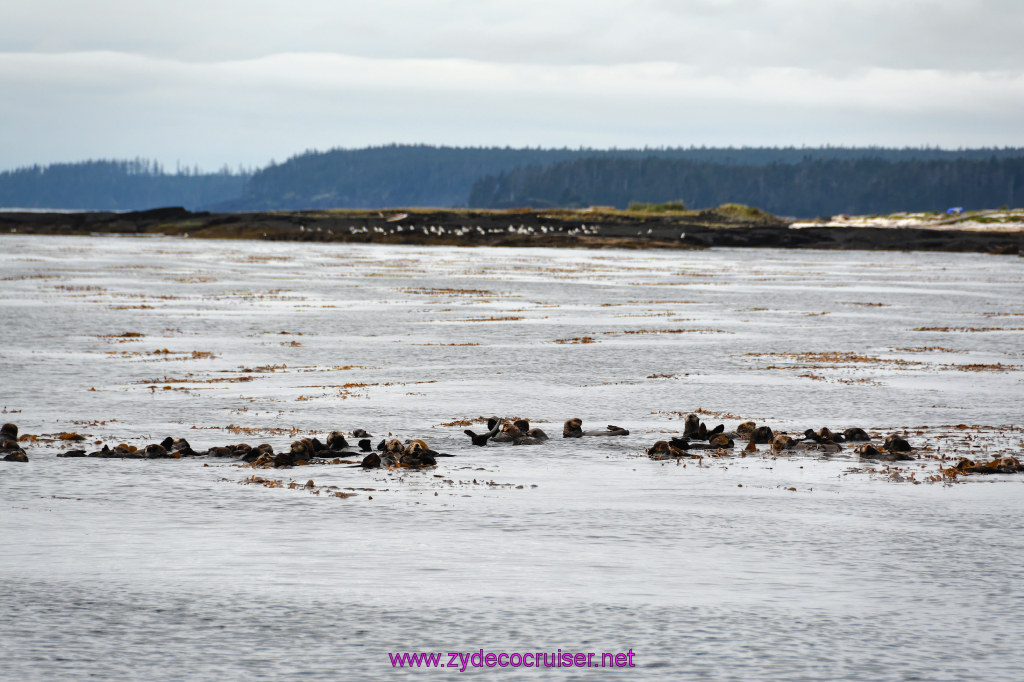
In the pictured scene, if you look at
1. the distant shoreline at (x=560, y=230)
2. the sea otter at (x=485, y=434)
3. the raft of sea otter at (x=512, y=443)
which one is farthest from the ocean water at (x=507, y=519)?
the distant shoreline at (x=560, y=230)

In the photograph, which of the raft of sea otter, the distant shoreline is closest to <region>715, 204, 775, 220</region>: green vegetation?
the distant shoreline

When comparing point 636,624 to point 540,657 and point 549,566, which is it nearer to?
point 540,657

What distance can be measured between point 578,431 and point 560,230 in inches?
4561

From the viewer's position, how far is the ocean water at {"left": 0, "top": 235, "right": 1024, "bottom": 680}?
721 cm

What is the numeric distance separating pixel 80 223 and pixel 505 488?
139 metres

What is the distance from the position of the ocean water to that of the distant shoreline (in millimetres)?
82985

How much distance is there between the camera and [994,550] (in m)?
9.44

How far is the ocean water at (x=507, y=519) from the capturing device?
7207 mm

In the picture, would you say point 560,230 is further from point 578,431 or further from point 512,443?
point 512,443

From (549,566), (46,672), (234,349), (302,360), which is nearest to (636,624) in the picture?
(549,566)

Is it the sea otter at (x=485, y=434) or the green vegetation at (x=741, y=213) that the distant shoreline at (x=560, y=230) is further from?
the sea otter at (x=485, y=434)

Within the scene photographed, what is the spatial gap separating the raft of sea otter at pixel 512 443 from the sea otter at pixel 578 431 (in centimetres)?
1

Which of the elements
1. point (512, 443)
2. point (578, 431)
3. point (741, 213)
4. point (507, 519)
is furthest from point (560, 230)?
point (507, 519)

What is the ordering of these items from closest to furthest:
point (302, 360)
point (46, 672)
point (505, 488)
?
point (46, 672)
point (505, 488)
point (302, 360)
